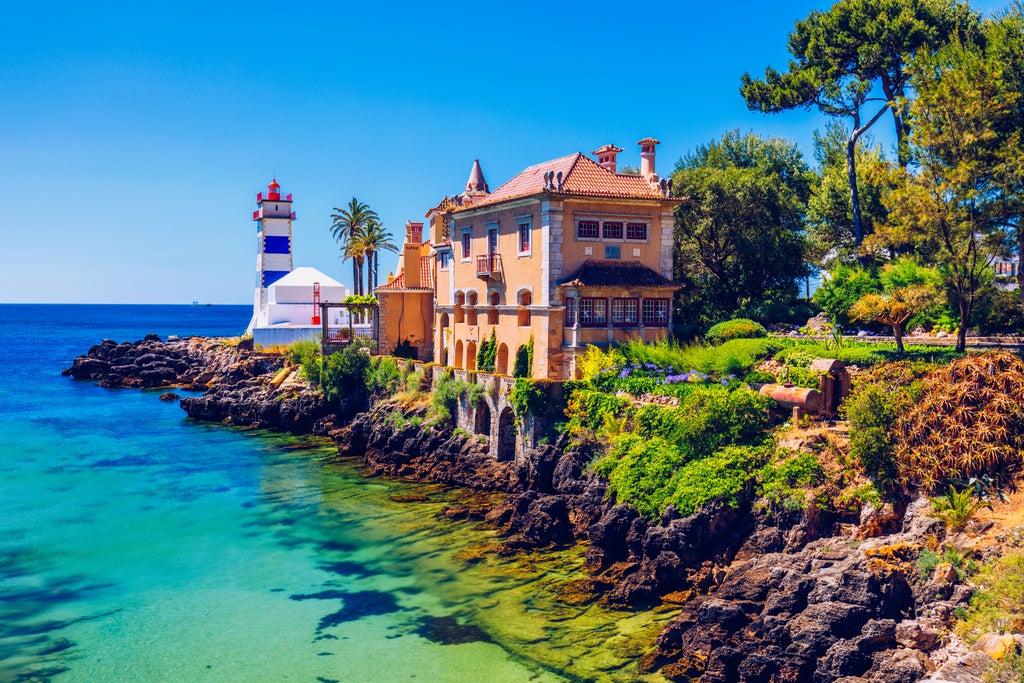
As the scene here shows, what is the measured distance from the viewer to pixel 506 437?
3738 centimetres

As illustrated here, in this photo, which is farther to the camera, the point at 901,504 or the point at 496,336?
the point at 496,336

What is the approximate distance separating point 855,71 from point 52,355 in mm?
117098

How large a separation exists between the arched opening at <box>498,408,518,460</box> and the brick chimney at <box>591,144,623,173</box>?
50.3 ft

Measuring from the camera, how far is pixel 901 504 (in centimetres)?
2198

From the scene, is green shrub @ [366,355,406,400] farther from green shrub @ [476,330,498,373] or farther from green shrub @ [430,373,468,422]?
green shrub @ [476,330,498,373]

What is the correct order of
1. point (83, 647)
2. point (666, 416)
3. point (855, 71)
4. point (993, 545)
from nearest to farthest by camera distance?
point (993, 545), point (83, 647), point (666, 416), point (855, 71)

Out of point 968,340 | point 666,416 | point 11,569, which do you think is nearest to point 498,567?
point 666,416

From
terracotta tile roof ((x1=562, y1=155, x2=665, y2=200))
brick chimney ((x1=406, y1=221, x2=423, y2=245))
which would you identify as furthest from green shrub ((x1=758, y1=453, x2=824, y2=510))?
brick chimney ((x1=406, y1=221, x2=423, y2=245))

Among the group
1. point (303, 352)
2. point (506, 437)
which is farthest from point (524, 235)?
point (303, 352)

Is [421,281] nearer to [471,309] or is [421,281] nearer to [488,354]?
[471,309]

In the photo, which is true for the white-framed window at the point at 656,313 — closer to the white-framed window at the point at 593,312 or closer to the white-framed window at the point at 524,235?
the white-framed window at the point at 593,312

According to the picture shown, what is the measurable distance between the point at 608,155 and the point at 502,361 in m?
12.8

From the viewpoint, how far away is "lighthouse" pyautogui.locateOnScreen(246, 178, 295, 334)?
8350cm

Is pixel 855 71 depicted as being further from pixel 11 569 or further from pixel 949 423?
pixel 11 569
